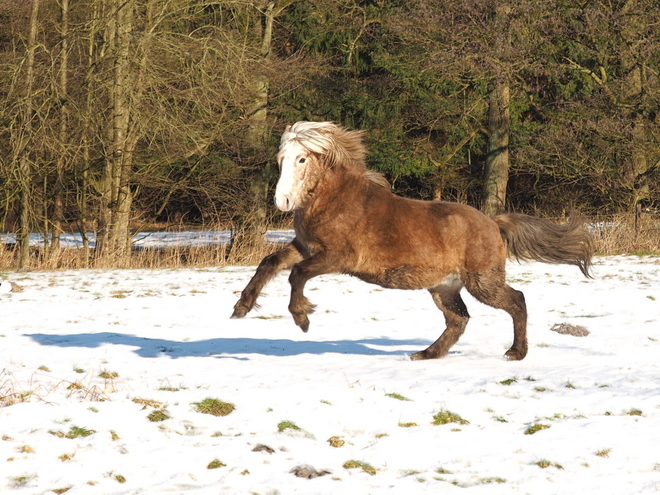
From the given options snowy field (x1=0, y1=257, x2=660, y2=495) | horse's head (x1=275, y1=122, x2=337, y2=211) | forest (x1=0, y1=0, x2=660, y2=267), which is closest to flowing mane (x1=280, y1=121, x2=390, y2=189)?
horse's head (x1=275, y1=122, x2=337, y2=211)

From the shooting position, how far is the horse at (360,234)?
6.14m

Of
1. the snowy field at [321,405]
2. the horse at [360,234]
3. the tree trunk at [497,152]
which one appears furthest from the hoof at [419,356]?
the tree trunk at [497,152]

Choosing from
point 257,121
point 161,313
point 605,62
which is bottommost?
point 161,313

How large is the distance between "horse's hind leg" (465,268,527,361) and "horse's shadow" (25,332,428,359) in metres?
1.07

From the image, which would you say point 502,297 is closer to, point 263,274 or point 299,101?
point 263,274

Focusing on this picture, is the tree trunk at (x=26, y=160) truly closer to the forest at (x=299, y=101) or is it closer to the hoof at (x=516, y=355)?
the forest at (x=299, y=101)

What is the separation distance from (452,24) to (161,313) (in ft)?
44.5

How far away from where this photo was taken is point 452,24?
20641 mm

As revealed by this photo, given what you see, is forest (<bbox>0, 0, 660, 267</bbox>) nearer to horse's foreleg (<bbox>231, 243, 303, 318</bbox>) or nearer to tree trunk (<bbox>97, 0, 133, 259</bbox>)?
tree trunk (<bbox>97, 0, 133, 259</bbox>)

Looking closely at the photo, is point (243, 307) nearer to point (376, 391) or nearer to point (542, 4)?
point (376, 391)

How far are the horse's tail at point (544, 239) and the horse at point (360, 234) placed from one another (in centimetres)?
32

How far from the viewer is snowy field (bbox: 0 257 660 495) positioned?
4.12 meters

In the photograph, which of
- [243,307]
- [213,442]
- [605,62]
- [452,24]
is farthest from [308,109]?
[213,442]

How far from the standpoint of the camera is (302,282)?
6047mm
